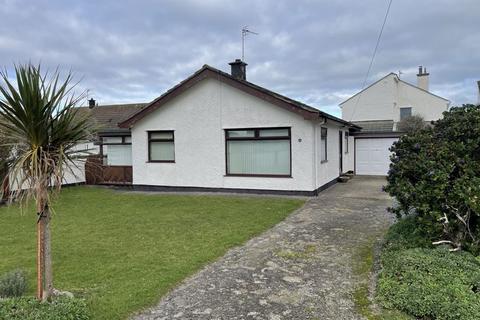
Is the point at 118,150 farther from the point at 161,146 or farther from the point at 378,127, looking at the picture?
the point at 378,127

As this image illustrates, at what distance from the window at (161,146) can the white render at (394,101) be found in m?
25.7

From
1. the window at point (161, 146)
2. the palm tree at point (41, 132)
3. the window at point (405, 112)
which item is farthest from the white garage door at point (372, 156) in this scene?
the window at point (405, 112)

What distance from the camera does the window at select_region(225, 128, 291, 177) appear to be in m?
12.4

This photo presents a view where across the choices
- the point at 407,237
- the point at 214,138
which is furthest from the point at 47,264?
the point at 214,138

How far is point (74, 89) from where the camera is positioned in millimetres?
3914

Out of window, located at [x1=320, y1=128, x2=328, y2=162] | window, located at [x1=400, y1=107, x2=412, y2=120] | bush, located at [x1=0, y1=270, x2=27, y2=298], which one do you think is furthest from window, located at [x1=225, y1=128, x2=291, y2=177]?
window, located at [x1=400, y1=107, x2=412, y2=120]

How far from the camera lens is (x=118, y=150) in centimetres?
1636

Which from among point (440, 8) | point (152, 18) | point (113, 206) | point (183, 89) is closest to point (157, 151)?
point (183, 89)

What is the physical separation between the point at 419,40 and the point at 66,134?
13956 mm

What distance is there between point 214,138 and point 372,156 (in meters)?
9.86

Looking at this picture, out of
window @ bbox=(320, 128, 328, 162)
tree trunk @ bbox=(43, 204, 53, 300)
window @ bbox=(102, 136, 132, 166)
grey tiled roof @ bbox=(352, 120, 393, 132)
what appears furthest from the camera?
grey tiled roof @ bbox=(352, 120, 393, 132)

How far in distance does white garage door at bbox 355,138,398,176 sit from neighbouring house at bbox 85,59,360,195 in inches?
170

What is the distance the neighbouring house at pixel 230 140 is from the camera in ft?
39.8

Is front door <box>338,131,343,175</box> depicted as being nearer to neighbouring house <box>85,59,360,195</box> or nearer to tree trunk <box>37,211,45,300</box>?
neighbouring house <box>85,59,360,195</box>
